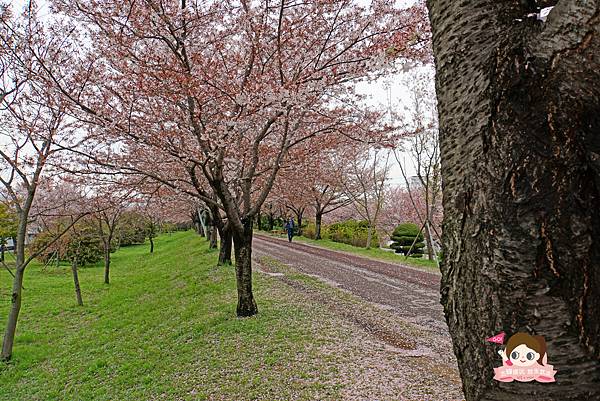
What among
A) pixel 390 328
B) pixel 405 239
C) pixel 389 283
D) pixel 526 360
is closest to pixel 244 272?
pixel 390 328

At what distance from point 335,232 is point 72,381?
1957cm

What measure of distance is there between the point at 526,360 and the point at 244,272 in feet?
18.5

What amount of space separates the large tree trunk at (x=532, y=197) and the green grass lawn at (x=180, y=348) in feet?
10.4

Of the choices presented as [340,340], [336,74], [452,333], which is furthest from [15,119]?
[452,333]

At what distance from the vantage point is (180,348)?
6.00 m

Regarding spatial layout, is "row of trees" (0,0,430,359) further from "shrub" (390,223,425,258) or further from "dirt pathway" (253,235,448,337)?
"shrub" (390,223,425,258)

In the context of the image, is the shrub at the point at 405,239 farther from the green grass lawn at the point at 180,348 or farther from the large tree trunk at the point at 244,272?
the large tree trunk at the point at 244,272

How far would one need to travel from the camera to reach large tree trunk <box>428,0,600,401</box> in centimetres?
94

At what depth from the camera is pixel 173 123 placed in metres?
6.03

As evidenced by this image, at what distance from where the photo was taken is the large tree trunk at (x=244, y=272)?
20.9 ft

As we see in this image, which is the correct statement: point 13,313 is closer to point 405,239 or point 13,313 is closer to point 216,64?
point 216,64

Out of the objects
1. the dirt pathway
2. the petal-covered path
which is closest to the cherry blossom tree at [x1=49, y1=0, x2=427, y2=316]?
the petal-covered path

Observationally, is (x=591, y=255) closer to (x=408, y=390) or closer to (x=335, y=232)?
(x=408, y=390)

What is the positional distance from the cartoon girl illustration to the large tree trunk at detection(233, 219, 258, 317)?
18.3 ft
